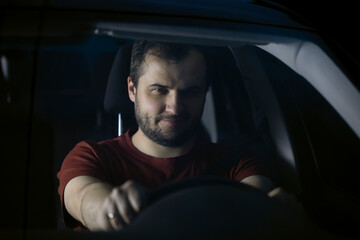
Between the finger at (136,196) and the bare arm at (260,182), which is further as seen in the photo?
the bare arm at (260,182)

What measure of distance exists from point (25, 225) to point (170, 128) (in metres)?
0.53

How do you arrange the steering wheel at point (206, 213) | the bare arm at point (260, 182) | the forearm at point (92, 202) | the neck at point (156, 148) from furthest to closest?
the neck at point (156, 148) < the bare arm at point (260, 182) < the forearm at point (92, 202) < the steering wheel at point (206, 213)

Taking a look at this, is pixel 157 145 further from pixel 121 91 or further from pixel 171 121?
pixel 121 91

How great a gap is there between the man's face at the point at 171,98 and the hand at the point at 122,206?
1.22 ft

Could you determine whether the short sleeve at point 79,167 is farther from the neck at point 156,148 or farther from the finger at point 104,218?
the finger at point 104,218

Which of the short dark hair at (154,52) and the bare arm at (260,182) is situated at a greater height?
the short dark hair at (154,52)

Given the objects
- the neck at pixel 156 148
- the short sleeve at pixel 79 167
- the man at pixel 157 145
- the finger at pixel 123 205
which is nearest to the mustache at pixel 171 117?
the man at pixel 157 145

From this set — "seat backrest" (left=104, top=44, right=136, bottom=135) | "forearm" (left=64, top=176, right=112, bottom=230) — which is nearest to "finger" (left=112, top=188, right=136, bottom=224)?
"forearm" (left=64, top=176, right=112, bottom=230)

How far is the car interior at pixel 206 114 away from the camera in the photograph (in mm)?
1025

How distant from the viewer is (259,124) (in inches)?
57.3

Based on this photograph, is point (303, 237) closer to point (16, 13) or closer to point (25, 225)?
point (25, 225)

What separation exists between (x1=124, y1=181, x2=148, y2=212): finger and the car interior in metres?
0.23

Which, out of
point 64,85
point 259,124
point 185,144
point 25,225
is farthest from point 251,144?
point 25,225

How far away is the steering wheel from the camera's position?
2.95 feet
